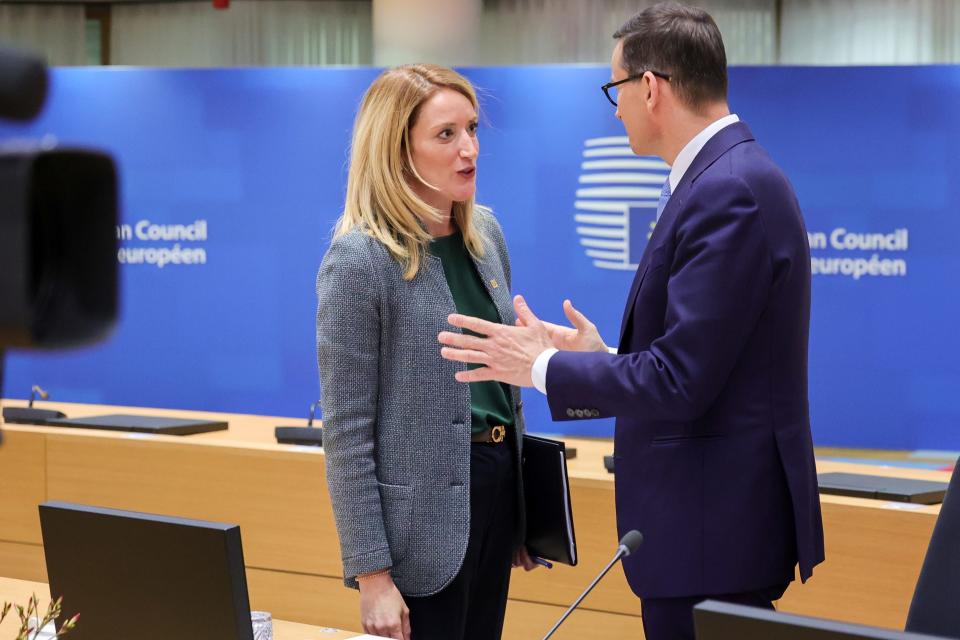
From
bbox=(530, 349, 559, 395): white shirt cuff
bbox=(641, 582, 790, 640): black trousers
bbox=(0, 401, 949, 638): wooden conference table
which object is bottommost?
bbox=(0, 401, 949, 638): wooden conference table

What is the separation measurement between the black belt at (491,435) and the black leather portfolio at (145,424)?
1.95 meters

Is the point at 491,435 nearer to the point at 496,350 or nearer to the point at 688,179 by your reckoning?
the point at 496,350

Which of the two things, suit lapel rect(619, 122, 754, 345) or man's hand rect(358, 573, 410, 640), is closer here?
suit lapel rect(619, 122, 754, 345)

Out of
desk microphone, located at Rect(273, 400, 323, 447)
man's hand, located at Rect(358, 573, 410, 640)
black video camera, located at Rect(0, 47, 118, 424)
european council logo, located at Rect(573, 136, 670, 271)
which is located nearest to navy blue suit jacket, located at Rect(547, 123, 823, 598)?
man's hand, located at Rect(358, 573, 410, 640)

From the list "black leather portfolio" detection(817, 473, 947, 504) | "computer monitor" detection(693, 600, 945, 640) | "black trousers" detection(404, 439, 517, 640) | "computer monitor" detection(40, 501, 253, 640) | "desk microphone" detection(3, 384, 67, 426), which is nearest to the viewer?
"computer monitor" detection(693, 600, 945, 640)

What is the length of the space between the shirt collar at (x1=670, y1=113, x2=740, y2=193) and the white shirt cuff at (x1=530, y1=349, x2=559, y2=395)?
331 millimetres

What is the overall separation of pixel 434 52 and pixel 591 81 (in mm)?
1146

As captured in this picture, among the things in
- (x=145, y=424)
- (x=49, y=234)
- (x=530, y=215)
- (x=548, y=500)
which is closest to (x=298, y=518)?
(x=145, y=424)

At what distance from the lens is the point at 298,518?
3590mm

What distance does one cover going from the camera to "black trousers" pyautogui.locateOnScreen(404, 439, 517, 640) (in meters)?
2.04

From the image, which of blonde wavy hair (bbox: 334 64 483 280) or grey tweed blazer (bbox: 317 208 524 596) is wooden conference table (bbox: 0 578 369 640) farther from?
blonde wavy hair (bbox: 334 64 483 280)

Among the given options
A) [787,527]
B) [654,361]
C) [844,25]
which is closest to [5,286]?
[654,361]

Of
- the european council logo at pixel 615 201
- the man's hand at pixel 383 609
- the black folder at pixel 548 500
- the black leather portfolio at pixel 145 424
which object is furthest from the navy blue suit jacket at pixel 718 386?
the european council logo at pixel 615 201

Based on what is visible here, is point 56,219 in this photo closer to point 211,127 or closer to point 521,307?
point 521,307
